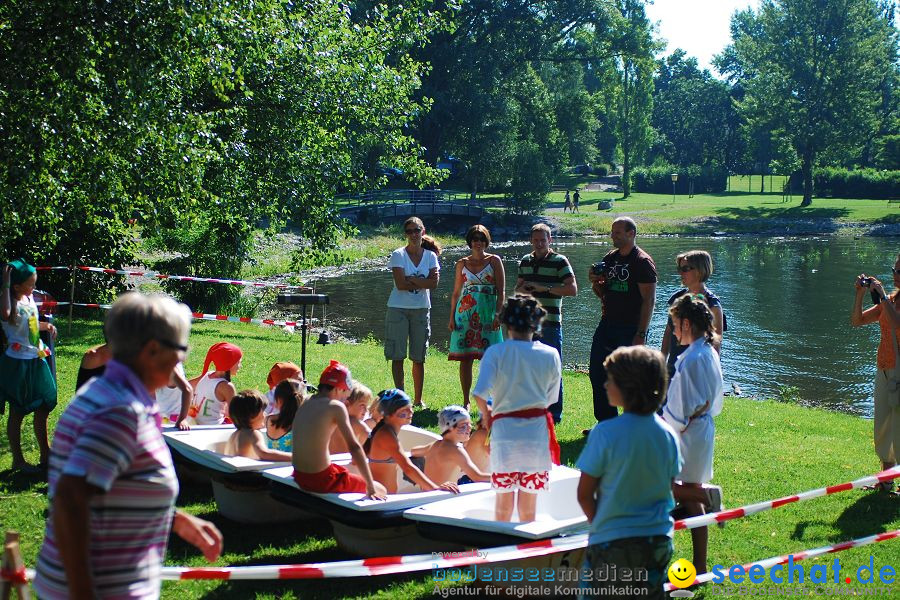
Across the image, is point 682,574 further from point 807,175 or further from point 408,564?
point 807,175

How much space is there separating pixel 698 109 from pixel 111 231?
7971cm

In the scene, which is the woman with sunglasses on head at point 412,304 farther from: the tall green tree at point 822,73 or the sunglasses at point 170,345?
the tall green tree at point 822,73

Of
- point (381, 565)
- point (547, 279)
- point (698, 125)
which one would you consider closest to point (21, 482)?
point (381, 565)

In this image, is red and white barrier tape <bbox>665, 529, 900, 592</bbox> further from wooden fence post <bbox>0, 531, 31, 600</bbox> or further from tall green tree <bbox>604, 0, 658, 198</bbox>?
tall green tree <bbox>604, 0, 658, 198</bbox>

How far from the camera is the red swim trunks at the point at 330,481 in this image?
5625 mm

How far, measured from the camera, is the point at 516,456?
514 cm

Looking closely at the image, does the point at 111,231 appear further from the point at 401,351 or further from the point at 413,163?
the point at 401,351

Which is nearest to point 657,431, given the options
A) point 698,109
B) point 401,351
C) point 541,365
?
point 541,365

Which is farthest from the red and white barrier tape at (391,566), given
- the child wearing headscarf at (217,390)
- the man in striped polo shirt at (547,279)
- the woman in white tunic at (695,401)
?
the man in striped polo shirt at (547,279)

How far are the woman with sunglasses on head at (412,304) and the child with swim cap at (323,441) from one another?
389 centimetres

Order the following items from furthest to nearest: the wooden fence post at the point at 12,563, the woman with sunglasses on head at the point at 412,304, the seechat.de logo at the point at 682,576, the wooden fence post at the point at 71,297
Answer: the wooden fence post at the point at 71,297
the woman with sunglasses on head at the point at 412,304
the seechat.de logo at the point at 682,576
the wooden fence post at the point at 12,563

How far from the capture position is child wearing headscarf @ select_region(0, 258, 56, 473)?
7070 mm

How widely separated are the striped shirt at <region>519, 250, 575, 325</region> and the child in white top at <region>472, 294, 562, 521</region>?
12.0 ft

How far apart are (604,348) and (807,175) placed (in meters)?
60.6
